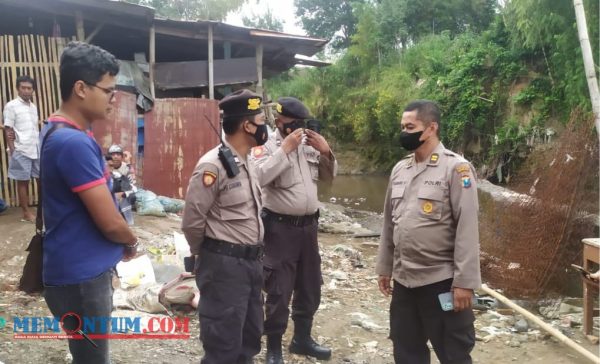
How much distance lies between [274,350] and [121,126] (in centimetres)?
575

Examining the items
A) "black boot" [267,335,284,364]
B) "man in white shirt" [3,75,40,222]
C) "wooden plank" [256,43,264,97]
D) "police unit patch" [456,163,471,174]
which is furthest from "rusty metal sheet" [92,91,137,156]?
"police unit patch" [456,163,471,174]

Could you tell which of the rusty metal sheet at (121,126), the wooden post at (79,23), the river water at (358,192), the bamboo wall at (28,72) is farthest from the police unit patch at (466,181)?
the river water at (358,192)

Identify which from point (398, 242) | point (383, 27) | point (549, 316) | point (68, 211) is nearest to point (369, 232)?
point (549, 316)

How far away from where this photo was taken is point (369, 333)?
4.45m

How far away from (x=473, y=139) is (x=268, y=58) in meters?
8.22

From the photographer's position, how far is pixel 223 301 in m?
2.55

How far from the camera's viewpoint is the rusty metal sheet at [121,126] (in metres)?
7.89

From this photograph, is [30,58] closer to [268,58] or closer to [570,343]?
[268,58]

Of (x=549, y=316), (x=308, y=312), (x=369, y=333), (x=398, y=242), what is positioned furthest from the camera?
(x=549, y=316)

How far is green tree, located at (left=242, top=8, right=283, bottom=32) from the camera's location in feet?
117

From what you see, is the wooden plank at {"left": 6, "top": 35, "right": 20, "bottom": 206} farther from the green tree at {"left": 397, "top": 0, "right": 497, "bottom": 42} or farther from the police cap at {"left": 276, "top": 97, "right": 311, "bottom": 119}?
the green tree at {"left": 397, "top": 0, "right": 497, "bottom": 42}

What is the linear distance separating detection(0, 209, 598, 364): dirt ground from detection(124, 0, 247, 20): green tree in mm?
21436

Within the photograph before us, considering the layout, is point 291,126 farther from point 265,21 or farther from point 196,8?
point 265,21

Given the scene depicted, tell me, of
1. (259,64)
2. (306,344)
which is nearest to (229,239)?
(306,344)
